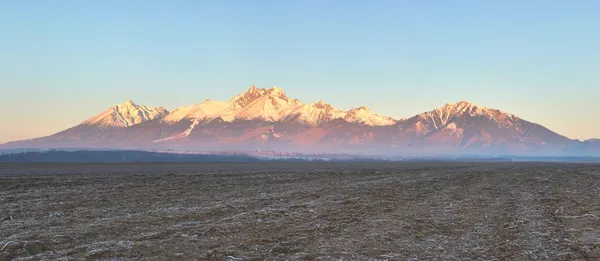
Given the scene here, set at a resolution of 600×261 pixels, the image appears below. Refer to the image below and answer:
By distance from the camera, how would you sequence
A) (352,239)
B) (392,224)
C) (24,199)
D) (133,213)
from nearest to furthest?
(352,239) → (392,224) → (133,213) → (24,199)

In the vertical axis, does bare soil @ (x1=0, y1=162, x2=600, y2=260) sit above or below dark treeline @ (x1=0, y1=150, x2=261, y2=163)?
below

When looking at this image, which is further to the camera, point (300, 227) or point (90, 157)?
point (90, 157)

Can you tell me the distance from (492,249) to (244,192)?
20.9 meters

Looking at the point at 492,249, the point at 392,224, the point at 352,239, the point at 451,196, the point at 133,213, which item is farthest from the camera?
the point at 451,196

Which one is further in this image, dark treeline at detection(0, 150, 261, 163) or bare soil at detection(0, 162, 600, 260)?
dark treeline at detection(0, 150, 261, 163)

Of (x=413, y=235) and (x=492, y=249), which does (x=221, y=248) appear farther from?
(x=492, y=249)

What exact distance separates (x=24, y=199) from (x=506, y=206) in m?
25.8

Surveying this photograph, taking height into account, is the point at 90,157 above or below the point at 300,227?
above

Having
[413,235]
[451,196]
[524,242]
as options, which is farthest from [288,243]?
[451,196]

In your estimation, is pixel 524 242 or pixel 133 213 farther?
pixel 133 213

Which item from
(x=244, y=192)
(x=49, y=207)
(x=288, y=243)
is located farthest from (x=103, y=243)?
(x=244, y=192)

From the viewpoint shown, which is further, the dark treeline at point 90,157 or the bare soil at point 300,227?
the dark treeline at point 90,157

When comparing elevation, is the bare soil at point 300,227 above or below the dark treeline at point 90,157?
below

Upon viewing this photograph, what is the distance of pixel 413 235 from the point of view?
16844mm
